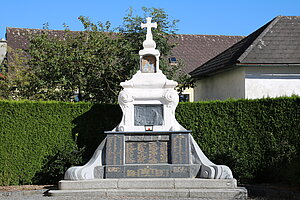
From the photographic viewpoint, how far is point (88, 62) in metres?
15.5

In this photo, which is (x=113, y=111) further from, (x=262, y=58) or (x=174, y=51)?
(x=174, y=51)

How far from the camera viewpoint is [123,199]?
28.9 ft

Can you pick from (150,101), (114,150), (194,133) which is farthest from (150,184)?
(194,133)

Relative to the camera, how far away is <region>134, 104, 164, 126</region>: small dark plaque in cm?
1091

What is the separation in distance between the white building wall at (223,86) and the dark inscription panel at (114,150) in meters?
7.79

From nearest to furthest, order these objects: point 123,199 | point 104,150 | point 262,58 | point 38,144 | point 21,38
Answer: point 123,199
point 104,150
point 38,144
point 262,58
point 21,38

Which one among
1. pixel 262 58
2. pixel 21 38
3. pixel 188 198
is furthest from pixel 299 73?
pixel 21 38

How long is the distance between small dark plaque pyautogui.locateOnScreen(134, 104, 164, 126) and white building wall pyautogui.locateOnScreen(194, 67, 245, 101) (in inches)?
254

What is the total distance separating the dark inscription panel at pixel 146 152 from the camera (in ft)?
33.8

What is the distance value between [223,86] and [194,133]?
21.3ft

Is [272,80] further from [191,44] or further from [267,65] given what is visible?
[191,44]

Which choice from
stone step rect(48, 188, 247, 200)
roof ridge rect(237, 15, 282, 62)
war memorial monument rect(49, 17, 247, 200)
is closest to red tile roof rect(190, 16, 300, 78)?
roof ridge rect(237, 15, 282, 62)

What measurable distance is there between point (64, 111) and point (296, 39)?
1093 cm

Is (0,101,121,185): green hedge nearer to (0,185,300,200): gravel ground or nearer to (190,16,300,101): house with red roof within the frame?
(0,185,300,200): gravel ground
